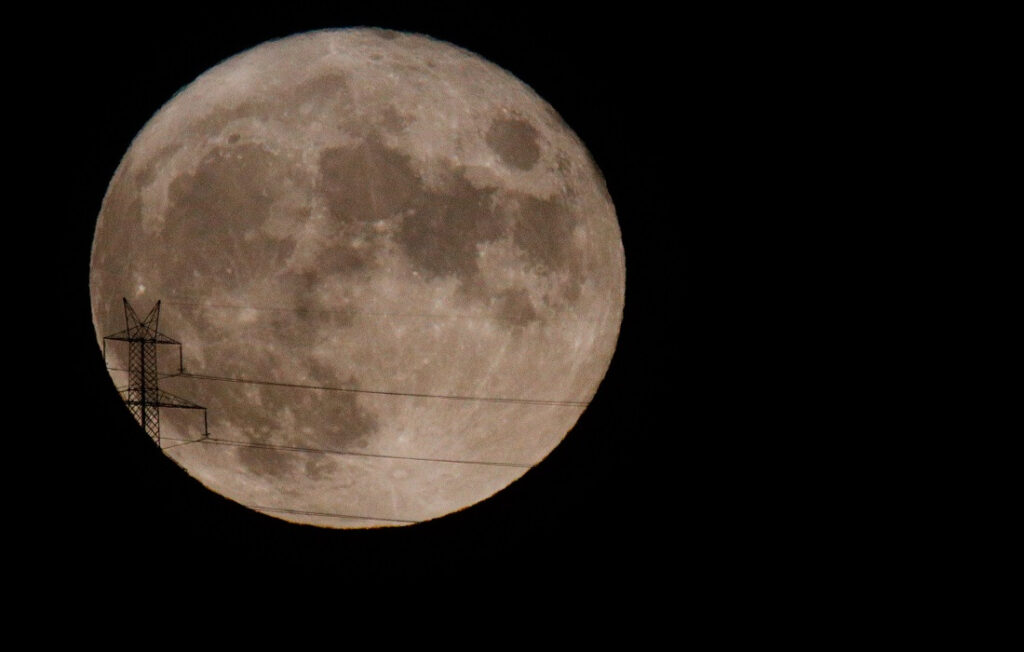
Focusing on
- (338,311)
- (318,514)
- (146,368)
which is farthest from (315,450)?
(146,368)

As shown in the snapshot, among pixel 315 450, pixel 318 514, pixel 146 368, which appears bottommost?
pixel 318 514

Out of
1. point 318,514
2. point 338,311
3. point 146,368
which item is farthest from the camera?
point 318,514

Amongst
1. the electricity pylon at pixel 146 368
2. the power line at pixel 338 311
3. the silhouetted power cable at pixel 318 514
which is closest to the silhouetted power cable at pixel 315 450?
the electricity pylon at pixel 146 368

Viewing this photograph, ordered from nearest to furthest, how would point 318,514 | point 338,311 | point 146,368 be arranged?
point 338,311, point 146,368, point 318,514

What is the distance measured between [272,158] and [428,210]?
1450 millimetres

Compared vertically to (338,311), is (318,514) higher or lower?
lower

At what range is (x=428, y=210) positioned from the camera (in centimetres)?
750

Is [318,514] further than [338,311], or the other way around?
[318,514]

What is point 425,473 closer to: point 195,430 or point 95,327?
point 195,430

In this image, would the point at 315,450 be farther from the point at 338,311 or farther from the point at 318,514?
the point at 338,311

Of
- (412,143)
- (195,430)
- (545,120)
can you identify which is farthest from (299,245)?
(545,120)

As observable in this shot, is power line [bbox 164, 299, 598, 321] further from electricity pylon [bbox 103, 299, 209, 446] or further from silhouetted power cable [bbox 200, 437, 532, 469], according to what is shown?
silhouetted power cable [bbox 200, 437, 532, 469]

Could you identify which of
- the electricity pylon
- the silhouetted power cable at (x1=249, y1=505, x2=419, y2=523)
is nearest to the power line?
the electricity pylon

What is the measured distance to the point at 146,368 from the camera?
8.05 m
